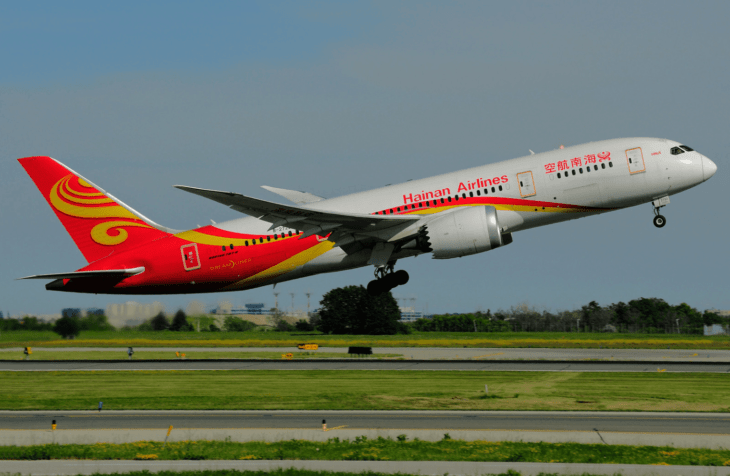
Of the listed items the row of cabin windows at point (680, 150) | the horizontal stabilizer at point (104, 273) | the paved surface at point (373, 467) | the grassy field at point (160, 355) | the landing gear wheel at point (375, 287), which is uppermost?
the row of cabin windows at point (680, 150)

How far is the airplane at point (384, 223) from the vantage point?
105ft

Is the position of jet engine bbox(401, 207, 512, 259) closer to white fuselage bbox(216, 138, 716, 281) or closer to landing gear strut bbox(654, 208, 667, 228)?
white fuselage bbox(216, 138, 716, 281)

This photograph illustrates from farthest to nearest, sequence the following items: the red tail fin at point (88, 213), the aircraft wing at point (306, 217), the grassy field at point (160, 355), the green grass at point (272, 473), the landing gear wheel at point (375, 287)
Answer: the grassy field at point (160, 355), the red tail fin at point (88, 213), the landing gear wheel at point (375, 287), the aircraft wing at point (306, 217), the green grass at point (272, 473)

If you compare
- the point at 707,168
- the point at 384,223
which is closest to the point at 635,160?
the point at 707,168

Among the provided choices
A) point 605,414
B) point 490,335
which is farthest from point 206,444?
point 490,335

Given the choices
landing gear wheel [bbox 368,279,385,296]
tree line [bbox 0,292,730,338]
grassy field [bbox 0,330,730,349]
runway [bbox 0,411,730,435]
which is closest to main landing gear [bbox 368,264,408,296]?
landing gear wheel [bbox 368,279,385,296]

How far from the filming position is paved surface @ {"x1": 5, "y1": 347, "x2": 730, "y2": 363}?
5659 cm

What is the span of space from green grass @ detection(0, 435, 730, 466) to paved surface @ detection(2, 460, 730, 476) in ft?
2.27

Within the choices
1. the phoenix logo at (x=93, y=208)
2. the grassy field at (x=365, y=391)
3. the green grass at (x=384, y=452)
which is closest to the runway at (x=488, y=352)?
the grassy field at (x=365, y=391)

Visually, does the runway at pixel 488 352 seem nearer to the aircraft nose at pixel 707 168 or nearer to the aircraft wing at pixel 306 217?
the aircraft wing at pixel 306 217

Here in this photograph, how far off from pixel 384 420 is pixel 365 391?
312 inches

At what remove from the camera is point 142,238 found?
3856cm

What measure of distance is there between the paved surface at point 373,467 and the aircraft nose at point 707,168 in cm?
1768

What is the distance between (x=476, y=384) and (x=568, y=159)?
1381 centimetres
